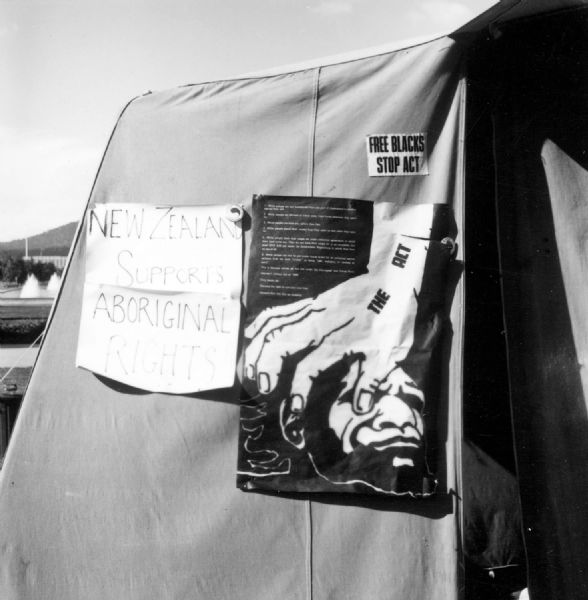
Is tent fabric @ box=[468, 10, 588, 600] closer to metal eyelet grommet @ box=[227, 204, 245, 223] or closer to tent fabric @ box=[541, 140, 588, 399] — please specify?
tent fabric @ box=[541, 140, 588, 399]

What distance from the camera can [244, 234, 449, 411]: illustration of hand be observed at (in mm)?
2402

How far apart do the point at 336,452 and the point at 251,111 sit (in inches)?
51.3

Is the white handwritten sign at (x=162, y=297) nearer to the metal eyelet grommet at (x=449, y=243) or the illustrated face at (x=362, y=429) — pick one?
the illustrated face at (x=362, y=429)

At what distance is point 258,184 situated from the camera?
2557 mm

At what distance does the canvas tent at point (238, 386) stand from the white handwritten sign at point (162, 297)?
0.23 feet

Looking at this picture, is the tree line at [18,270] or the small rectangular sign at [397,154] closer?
the small rectangular sign at [397,154]

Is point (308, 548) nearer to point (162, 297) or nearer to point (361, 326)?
point (361, 326)

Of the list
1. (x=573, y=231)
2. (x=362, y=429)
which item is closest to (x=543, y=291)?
(x=573, y=231)

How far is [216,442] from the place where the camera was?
2.55m

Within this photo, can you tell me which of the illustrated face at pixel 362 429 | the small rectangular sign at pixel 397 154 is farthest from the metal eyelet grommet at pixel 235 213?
the illustrated face at pixel 362 429

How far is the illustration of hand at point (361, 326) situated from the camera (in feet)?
7.88

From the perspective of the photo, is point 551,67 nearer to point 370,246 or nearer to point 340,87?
point 340,87

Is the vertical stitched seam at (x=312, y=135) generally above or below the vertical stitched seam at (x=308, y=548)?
above

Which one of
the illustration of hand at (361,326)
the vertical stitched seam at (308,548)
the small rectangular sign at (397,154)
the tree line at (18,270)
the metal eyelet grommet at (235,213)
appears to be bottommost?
the vertical stitched seam at (308,548)
